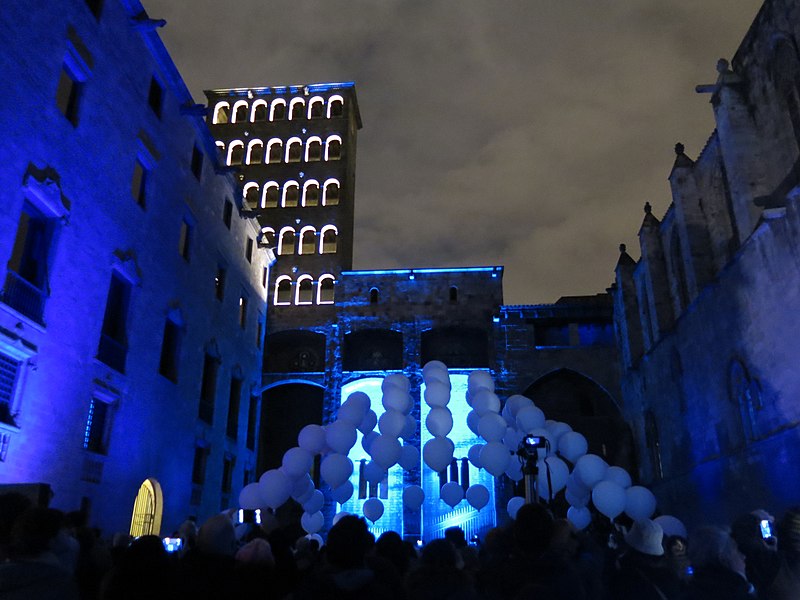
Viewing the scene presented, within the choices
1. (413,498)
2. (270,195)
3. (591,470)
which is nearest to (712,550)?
(591,470)

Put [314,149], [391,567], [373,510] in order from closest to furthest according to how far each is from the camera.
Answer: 1. [391,567]
2. [373,510]
3. [314,149]

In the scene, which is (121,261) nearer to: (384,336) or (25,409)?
(25,409)

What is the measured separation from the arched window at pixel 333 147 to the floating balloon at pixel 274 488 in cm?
2451

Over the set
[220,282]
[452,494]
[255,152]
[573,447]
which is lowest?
[452,494]

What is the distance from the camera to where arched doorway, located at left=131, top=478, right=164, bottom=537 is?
16656 millimetres

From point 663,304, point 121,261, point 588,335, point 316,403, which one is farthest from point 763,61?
point 316,403

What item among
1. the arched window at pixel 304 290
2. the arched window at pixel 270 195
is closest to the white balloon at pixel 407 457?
the arched window at pixel 304 290

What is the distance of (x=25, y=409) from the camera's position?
1202 cm

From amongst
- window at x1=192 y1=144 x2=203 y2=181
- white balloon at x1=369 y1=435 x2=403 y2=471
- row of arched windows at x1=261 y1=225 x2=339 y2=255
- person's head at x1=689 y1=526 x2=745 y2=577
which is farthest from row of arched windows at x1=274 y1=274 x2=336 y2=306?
person's head at x1=689 y1=526 x2=745 y2=577

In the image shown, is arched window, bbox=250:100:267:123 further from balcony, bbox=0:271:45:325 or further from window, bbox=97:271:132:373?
balcony, bbox=0:271:45:325

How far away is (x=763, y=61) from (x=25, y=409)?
19.2m

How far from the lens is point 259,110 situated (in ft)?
123

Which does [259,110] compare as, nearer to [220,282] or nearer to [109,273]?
[220,282]

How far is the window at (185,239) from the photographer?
65.3 ft
